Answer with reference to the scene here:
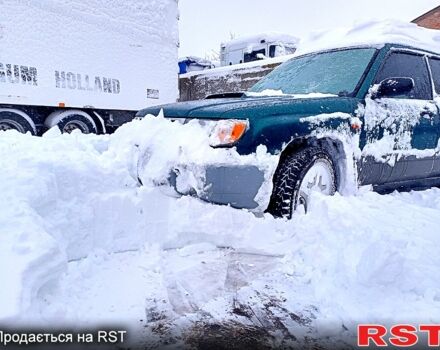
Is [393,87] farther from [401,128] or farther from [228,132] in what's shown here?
[228,132]

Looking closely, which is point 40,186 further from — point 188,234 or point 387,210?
point 387,210

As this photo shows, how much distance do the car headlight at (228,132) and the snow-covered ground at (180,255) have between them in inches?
6.3

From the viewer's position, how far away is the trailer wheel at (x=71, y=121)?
7.11m

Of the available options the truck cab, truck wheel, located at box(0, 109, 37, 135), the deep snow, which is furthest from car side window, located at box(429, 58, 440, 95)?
the truck cab

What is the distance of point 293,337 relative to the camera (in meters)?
1.81

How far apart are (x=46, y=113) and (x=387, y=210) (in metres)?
6.47

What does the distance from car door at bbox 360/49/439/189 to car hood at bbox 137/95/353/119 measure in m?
0.51

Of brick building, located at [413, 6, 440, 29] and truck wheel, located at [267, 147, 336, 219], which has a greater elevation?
brick building, located at [413, 6, 440, 29]

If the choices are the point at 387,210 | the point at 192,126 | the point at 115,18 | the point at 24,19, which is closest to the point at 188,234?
the point at 192,126

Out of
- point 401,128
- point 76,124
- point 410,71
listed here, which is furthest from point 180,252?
point 76,124

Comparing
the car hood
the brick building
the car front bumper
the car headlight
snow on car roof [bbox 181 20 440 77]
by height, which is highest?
the brick building

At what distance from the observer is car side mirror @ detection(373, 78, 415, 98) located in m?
3.45

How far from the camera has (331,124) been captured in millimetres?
3209

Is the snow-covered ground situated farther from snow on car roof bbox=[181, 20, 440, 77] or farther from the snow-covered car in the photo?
snow on car roof bbox=[181, 20, 440, 77]
